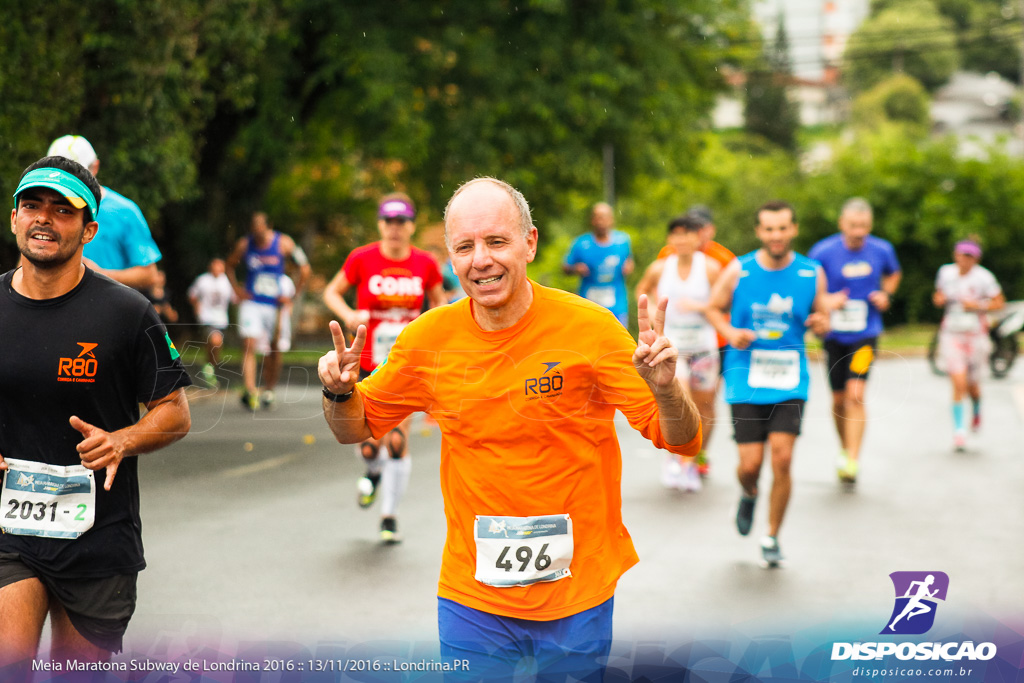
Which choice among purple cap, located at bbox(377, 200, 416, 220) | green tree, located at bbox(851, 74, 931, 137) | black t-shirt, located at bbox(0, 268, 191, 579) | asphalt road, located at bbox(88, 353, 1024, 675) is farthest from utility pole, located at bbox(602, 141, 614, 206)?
green tree, located at bbox(851, 74, 931, 137)

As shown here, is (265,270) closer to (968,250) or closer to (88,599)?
(968,250)

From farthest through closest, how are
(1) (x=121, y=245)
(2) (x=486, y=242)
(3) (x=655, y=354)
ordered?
(1) (x=121, y=245), (2) (x=486, y=242), (3) (x=655, y=354)

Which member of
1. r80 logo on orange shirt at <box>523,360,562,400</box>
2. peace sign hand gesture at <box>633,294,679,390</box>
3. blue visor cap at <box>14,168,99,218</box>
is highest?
blue visor cap at <box>14,168,99,218</box>

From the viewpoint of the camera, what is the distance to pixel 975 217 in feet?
93.9

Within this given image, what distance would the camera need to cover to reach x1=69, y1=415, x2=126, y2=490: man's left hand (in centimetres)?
310

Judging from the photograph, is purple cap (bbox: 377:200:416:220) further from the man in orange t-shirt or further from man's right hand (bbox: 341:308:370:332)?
the man in orange t-shirt

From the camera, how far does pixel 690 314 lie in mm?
8922

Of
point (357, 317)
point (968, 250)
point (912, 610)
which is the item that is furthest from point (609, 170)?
point (912, 610)

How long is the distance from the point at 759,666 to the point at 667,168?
777 inches

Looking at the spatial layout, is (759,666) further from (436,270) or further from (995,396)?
(995,396)

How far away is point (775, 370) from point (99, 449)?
3935 mm

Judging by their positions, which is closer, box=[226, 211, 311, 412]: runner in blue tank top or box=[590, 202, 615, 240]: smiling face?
box=[590, 202, 615, 240]: smiling face

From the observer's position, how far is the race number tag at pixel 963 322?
11.3 m

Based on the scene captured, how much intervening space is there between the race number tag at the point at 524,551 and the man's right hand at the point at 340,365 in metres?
0.52
